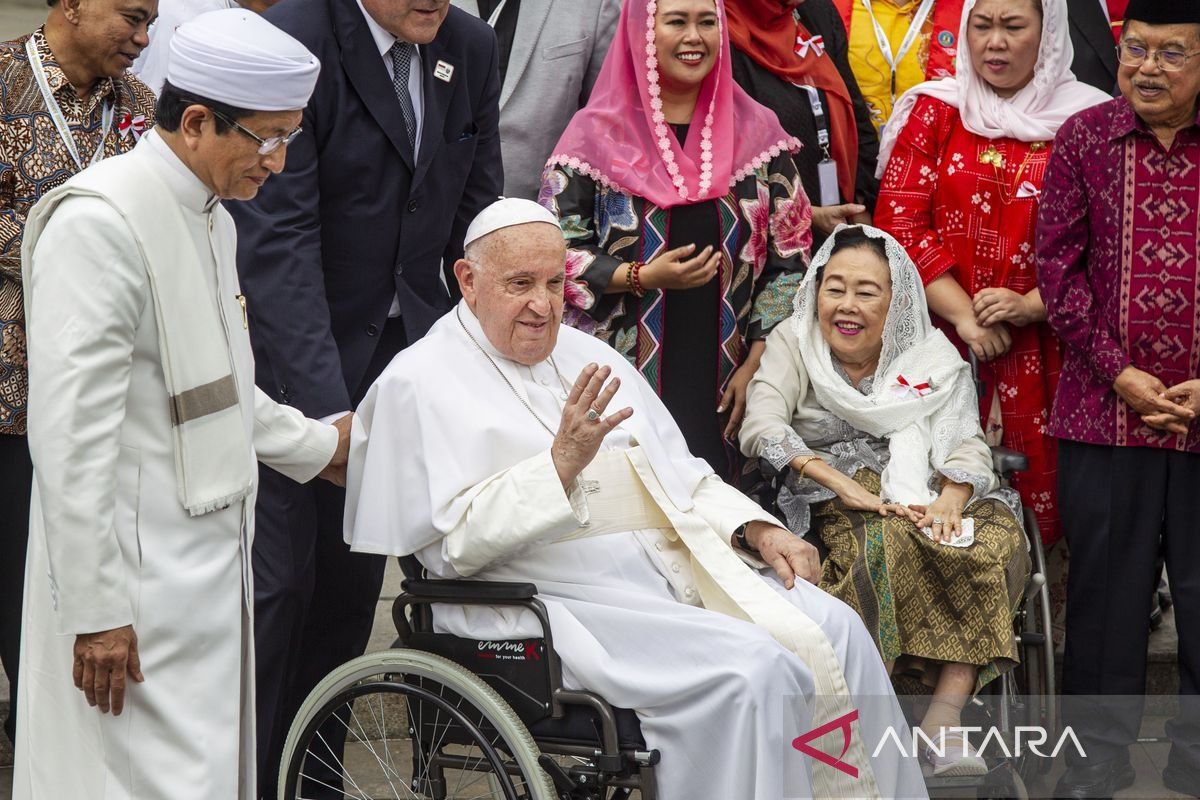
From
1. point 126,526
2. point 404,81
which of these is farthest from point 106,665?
point 404,81

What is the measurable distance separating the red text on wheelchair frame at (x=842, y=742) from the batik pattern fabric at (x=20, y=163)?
6.31ft

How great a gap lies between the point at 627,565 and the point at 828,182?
1.83 metres

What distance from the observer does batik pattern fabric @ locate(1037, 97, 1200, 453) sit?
4.22 meters

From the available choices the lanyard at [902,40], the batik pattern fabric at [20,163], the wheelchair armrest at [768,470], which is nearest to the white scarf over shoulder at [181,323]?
the batik pattern fabric at [20,163]

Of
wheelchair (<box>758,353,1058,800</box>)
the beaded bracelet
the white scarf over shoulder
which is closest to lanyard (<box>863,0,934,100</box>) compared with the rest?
the beaded bracelet

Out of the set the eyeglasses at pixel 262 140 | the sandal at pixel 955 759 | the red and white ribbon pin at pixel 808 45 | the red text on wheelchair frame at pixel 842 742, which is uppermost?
the red and white ribbon pin at pixel 808 45

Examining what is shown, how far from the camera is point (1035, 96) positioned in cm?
462

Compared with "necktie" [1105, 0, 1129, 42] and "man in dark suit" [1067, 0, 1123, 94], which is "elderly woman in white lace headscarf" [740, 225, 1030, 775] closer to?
"man in dark suit" [1067, 0, 1123, 94]

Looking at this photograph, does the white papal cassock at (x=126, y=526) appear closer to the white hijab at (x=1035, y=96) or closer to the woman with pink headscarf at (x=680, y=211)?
the woman with pink headscarf at (x=680, y=211)

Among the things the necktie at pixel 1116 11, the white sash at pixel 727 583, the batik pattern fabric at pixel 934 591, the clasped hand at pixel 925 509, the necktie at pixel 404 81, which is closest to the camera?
the white sash at pixel 727 583

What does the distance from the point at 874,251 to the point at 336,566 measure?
5.83 feet

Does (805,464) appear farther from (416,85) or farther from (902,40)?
(902,40)

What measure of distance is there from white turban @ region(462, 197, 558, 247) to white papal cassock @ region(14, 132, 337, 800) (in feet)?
2.64

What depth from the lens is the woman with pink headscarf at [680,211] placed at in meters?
4.49
